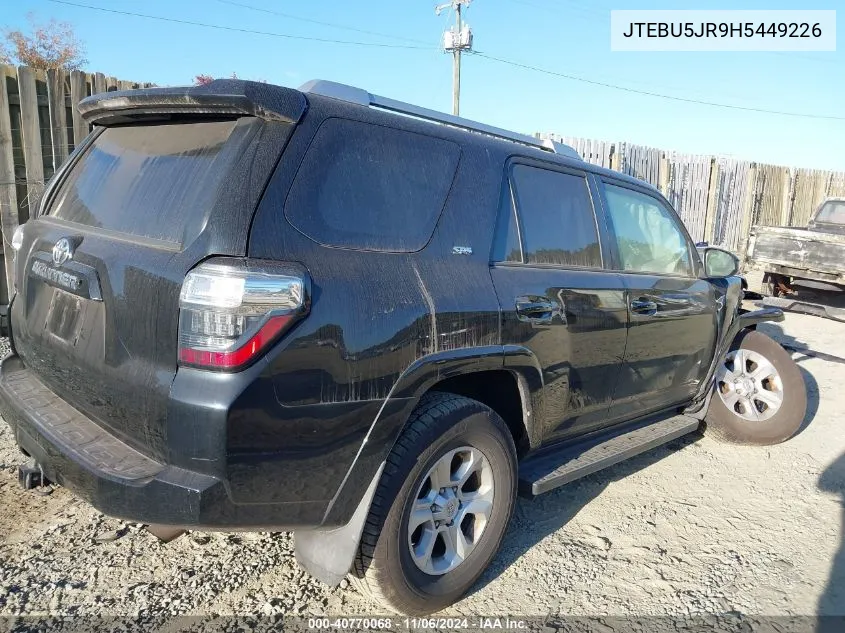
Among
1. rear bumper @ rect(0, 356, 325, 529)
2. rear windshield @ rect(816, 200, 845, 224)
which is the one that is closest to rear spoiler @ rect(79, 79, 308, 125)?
rear bumper @ rect(0, 356, 325, 529)

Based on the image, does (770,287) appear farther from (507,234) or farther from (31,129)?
(31,129)

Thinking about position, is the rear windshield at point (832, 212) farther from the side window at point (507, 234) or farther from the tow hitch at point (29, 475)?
the tow hitch at point (29, 475)

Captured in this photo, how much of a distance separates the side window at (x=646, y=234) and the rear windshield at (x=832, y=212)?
945 centimetres

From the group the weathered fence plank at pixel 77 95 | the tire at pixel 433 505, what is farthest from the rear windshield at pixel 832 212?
the weathered fence plank at pixel 77 95

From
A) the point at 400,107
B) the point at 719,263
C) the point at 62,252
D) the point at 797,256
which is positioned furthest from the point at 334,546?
the point at 797,256

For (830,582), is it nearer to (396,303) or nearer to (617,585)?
(617,585)

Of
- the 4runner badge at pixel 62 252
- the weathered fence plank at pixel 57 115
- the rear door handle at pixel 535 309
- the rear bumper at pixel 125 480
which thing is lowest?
the rear bumper at pixel 125 480

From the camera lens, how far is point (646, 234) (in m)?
3.84

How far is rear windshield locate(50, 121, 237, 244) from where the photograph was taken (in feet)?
6.74

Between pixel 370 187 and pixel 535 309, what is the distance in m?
0.97

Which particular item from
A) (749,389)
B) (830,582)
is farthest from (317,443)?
(749,389)

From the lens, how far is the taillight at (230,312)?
1.84 m

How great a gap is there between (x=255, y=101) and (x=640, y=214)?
8.71 ft

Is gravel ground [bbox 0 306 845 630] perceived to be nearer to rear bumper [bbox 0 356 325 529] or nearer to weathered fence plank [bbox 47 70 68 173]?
rear bumper [bbox 0 356 325 529]
